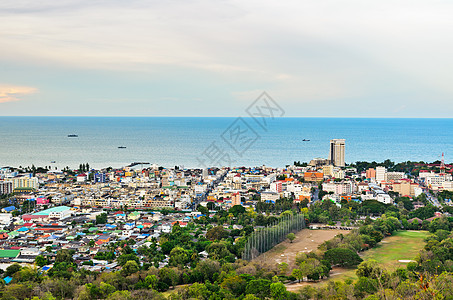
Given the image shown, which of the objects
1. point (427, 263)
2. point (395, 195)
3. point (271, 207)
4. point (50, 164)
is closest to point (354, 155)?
point (395, 195)

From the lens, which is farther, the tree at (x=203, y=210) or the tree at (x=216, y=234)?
the tree at (x=203, y=210)

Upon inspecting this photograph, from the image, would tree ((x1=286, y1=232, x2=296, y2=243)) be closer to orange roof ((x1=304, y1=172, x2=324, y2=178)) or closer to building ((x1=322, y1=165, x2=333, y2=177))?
orange roof ((x1=304, y1=172, x2=324, y2=178))

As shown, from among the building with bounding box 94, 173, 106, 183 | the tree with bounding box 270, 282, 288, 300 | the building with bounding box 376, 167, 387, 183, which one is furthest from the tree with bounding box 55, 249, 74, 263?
the building with bounding box 376, 167, 387, 183

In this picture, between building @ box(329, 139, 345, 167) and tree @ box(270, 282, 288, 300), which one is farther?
building @ box(329, 139, 345, 167)

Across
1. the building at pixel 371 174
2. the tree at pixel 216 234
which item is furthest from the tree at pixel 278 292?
the building at pixel 371 174

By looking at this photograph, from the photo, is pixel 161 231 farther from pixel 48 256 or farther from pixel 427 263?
pixel 427 263

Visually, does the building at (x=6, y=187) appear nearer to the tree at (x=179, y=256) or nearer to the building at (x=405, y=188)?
the tree at (x=179, y=256)

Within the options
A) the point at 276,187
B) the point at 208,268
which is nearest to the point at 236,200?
the point at 276,187
